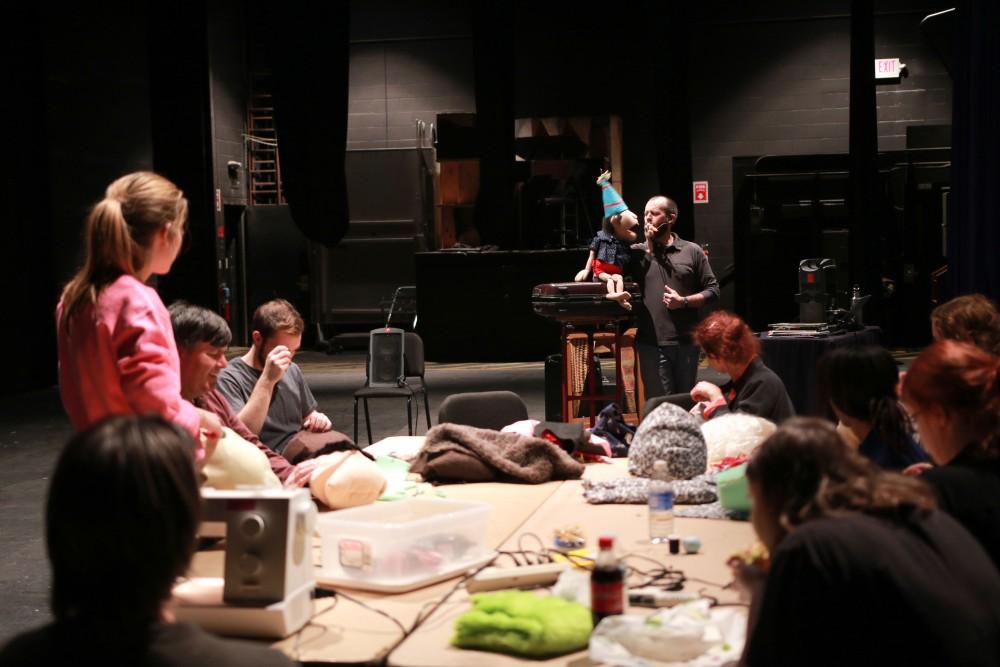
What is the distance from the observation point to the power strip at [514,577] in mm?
2404

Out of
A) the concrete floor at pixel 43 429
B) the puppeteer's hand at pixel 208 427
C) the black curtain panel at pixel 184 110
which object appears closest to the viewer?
the puppeteer's hand at pixel 208 427

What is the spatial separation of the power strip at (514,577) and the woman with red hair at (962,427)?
0.81m

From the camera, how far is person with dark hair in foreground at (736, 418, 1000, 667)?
1.55 m

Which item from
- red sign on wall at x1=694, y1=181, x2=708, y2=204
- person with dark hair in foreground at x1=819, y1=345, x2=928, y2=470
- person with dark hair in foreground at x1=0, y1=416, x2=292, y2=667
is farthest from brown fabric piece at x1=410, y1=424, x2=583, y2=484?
red sign on wall at x1=694, y1=181, x2=708, y2=204

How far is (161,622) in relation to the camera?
1.32m

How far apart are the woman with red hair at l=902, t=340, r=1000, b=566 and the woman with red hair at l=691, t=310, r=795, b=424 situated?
167 centimetres

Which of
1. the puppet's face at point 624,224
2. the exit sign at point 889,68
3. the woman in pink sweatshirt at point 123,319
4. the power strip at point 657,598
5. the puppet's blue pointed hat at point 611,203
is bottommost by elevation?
the power strip at point 657,598

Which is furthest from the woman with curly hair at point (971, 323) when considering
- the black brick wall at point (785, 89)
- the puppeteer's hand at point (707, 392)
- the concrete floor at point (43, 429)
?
the black brick wall at point (785, 89)

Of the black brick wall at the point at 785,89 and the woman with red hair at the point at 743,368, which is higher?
the black brick wall at the point at 785,89

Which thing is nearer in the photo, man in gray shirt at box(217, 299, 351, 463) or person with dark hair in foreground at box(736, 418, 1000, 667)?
person with dark hair in foreground at box(736, 418, 1000, 667)

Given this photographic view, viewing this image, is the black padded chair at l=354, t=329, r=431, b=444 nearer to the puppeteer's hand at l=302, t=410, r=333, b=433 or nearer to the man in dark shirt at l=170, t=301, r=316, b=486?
the puppeteer's hand at l=302, t=410, r=333, b=433

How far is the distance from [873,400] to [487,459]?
1406 mm

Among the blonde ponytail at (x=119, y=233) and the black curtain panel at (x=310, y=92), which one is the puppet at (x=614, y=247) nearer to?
the black curtain panel at (x=310, y=92)

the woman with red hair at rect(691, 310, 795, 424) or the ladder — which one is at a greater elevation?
the ladder
